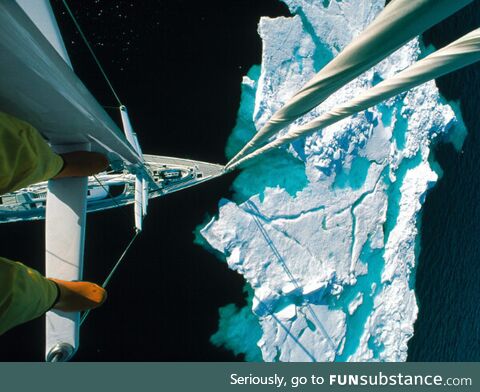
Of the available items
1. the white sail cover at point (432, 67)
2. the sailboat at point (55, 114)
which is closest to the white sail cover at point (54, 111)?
the sailboat at point (55, 114)

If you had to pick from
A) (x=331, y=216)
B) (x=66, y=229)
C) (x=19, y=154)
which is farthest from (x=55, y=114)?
(x=331, y=216)

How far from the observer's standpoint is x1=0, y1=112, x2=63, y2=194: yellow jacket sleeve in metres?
0.91

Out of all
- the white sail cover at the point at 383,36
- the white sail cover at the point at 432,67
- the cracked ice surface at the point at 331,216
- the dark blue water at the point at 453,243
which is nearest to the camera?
the white sail cover at the point at 383,36

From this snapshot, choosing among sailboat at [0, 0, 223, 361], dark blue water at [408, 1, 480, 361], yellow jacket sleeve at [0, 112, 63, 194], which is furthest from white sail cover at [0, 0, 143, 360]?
dark blue water at [408, 1, 480, 361]

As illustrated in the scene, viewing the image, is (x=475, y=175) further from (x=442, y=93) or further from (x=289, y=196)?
(x=289, y=196)

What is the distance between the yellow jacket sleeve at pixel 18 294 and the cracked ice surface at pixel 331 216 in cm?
417

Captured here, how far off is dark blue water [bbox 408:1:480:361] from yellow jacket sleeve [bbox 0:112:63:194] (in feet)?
22.9

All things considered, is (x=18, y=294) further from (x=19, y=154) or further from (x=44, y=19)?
(x=44, y=19)

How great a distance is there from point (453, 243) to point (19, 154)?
26.0ft

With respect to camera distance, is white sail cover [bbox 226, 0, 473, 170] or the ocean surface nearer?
white sail cover [bbox 226, 0, 473, 170]

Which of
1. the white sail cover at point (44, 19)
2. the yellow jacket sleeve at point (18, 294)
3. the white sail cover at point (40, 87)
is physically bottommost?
the yellow jacket sleeve at point (18, 294)

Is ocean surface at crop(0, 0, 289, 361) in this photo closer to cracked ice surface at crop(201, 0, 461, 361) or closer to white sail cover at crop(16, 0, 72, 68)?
cracked ice surface at crop(201, 0, 461, 361)

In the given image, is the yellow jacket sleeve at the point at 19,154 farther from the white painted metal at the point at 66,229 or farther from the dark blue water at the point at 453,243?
the dark blue water at the point at 453,243

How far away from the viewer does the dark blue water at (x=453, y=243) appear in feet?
20.3
